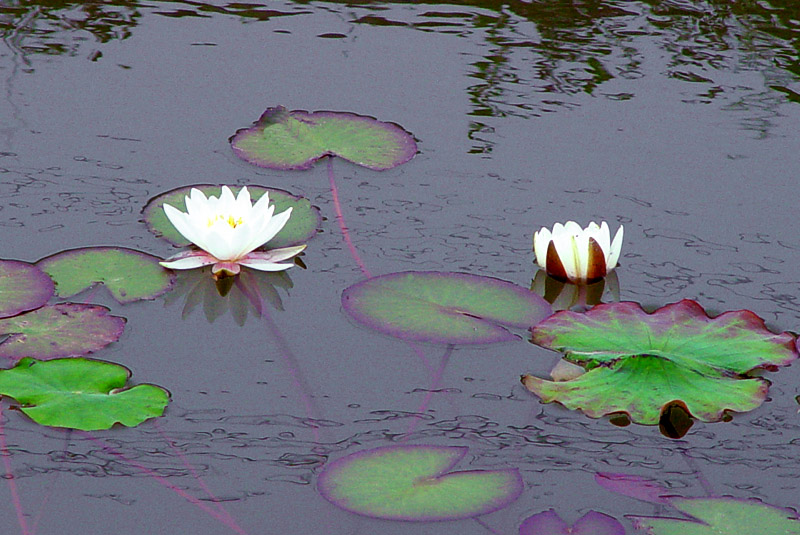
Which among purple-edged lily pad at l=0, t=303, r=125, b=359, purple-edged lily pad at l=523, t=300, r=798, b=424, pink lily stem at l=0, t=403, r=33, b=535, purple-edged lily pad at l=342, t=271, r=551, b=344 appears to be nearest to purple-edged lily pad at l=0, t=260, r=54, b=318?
purple-edged lily pad at l=0, t=303, r=125, b=359

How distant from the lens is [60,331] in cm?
182

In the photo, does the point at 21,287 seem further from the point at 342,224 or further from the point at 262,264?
the point at 342,224

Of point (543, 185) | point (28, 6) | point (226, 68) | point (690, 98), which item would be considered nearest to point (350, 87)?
point (226, 68)

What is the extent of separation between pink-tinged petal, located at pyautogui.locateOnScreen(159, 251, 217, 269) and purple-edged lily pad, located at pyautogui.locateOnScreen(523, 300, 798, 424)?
27.9 inches

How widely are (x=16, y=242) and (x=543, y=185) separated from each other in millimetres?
1228

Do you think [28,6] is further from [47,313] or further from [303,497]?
[303,497]

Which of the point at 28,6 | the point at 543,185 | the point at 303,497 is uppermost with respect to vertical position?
the point at 28,6

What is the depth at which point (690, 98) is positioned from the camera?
9.24 ft

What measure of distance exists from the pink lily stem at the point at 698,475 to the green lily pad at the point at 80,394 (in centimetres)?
87

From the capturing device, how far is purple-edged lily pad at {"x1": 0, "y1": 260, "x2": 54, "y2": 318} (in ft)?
6.12

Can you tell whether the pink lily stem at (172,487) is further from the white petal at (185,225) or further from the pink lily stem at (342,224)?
the pink lily stem at (342,224)

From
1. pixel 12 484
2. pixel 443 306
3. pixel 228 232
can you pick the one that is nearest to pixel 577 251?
pixel 443 306

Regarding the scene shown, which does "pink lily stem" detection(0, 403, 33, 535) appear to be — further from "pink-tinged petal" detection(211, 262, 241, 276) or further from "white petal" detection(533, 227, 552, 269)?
"white petal" detection(533, 227, 552, 269)

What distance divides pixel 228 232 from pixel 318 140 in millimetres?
608
